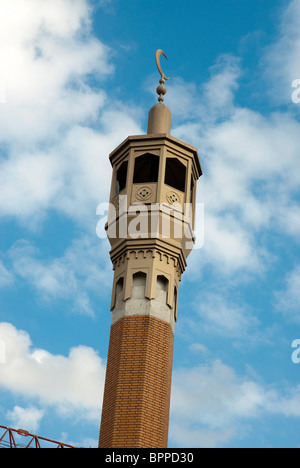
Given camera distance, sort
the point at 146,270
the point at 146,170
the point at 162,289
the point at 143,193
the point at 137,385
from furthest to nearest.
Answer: the point at 146,170 < the point at 143,193 < the point at 162,289 < the point at 146,270 < the point at 137,385

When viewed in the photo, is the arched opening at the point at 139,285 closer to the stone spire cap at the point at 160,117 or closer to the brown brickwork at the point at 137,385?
the brown brickwork at the point at 137,385

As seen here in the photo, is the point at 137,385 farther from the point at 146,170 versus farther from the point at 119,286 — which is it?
the point at 146,170

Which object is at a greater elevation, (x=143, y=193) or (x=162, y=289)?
(x=143, y=193)

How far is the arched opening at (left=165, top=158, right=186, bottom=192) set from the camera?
28906 millimetres

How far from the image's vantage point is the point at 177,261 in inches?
1064

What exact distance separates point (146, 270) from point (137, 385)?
411 cm

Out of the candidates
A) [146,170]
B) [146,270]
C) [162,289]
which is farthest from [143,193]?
[162,289]

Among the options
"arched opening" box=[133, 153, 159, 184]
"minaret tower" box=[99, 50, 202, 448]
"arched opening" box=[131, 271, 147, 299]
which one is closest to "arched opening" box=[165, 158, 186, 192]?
"minaret tower" box=[99, 50, 202, 448]

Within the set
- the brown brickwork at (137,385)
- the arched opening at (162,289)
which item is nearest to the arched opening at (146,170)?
the arched opening at (162,289)

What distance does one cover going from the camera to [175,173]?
99.3ft

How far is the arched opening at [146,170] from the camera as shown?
95.7 feet

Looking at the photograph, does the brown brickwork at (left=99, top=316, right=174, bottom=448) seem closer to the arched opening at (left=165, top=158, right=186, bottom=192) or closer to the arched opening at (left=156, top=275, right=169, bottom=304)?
the arched opening at (left=156, top=275, right=169, bottom=304)
